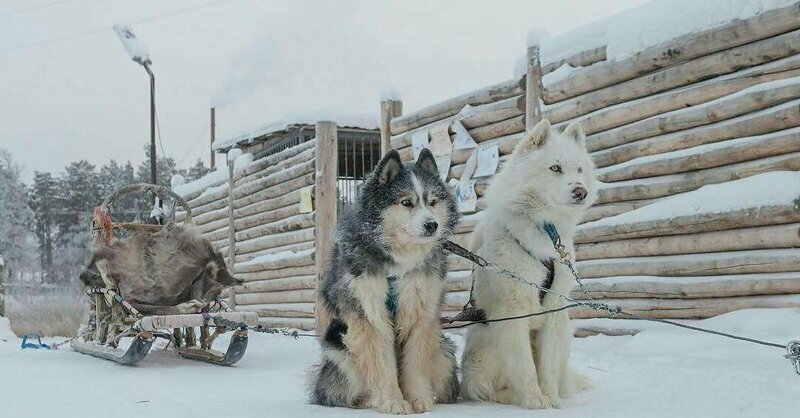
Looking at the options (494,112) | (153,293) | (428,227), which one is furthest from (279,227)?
(428,227)

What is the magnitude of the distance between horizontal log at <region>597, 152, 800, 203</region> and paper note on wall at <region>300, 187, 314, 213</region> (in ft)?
17.5

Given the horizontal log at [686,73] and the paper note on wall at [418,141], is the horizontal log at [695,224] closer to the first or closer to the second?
the horizontal log at [686,73]

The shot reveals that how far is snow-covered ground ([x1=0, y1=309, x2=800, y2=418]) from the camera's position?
137 inches

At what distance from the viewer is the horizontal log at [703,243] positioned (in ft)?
15.9

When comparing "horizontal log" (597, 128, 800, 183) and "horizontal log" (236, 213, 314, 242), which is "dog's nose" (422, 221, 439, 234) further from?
"horizontal log" (236, 213, 314, 242)

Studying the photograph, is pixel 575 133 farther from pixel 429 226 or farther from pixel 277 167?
pixel 277 167

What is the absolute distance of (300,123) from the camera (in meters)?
11.8

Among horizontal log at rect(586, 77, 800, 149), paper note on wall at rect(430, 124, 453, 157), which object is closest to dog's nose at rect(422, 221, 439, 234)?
horizontal log at rect(586, 77, 800, 149)

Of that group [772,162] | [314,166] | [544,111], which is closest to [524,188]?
[772,162]

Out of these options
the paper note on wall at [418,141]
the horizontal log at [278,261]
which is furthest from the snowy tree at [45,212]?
the paper note on wall at [418,141]

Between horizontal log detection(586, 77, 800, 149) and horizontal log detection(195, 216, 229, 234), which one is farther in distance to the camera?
horizontal log detection(195, 216, 229, 234)

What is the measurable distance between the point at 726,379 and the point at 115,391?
396 centimetres

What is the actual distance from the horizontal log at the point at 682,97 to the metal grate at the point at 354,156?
16.0 ft

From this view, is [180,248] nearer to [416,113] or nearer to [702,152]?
[416,113]
